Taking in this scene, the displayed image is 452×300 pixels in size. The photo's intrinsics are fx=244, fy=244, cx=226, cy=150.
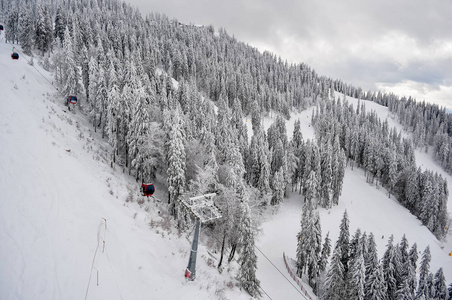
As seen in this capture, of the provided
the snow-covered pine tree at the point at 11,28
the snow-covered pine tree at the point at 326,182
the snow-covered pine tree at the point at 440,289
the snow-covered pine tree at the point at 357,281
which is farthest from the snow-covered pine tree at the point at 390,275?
the snow-covered pine tree at the point at 11,28

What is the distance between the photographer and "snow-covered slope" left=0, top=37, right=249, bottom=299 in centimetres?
1210

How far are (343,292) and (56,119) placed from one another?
147ft

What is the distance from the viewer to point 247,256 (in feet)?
82.1

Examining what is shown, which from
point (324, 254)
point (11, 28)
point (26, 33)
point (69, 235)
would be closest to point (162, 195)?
point (69, 235)

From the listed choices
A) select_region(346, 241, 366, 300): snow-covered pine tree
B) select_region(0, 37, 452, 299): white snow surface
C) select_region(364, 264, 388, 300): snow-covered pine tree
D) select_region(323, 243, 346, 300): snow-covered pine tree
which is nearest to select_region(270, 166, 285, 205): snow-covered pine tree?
select_region(323, 243, 346, 300): snow-covered pine tree

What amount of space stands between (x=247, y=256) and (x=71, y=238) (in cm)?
1656

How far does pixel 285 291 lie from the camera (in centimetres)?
3238

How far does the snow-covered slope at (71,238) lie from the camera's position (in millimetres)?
12102

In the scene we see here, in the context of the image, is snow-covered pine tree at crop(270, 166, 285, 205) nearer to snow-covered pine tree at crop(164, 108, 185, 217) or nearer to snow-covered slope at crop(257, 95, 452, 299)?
snow-covered slope at crop(257, 95, 452, 299)

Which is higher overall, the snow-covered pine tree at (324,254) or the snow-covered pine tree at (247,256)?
the snow-covered pine tree at (247,256)

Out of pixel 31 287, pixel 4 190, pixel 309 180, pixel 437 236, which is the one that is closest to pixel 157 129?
pixel 4 190

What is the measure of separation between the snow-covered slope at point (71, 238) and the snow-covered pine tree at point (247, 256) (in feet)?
10.3

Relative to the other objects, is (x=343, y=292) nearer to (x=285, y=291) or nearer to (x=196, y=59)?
(x=285, y=291)

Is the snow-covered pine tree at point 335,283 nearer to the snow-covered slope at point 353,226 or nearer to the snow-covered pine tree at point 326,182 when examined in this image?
the snow-covered slope at point 353,226
